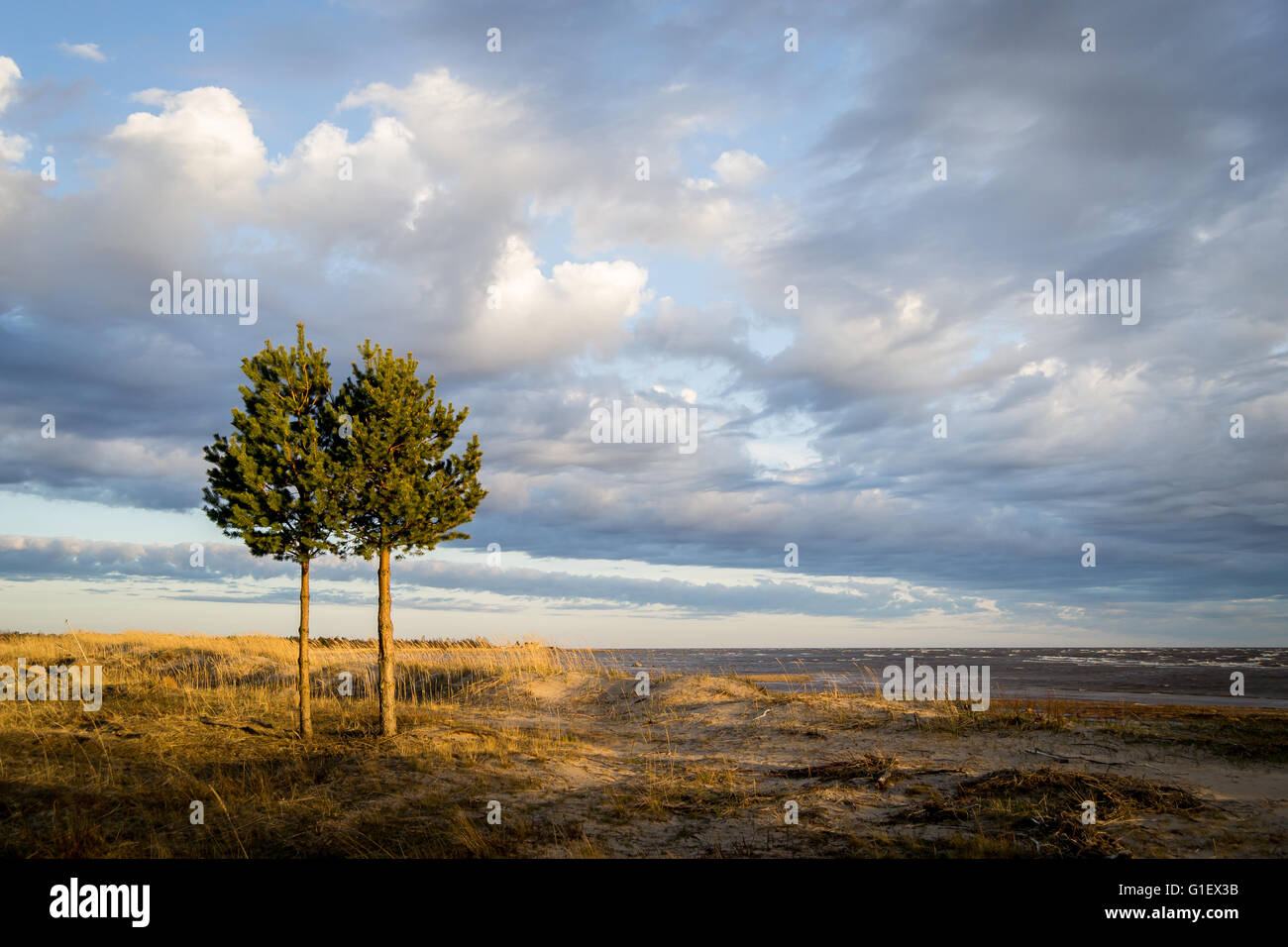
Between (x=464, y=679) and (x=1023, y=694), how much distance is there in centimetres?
2468

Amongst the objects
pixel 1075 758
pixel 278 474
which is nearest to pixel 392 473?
pixel 278 474

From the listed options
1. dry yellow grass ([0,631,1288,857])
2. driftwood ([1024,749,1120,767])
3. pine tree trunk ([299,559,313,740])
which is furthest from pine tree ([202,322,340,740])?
driftwood ([1024,749,1120,767])

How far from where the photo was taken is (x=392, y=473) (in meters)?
15.2

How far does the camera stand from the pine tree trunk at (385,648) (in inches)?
618

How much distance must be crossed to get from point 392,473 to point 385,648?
12.9 ft

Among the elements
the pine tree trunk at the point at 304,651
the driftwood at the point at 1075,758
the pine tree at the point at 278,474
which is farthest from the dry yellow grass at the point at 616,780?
the pine tree at the point at 278,474

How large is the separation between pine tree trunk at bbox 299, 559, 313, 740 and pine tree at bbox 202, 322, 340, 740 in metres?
0.02

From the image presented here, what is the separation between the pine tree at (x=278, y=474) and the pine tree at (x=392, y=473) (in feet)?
2.04

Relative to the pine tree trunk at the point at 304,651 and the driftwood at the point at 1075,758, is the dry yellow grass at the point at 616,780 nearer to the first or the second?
the driftwood at the point at 1075,758

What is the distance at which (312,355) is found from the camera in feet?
52.1

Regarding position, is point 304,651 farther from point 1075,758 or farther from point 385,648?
point 1075,758

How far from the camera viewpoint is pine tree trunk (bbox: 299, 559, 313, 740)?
1551 cm
